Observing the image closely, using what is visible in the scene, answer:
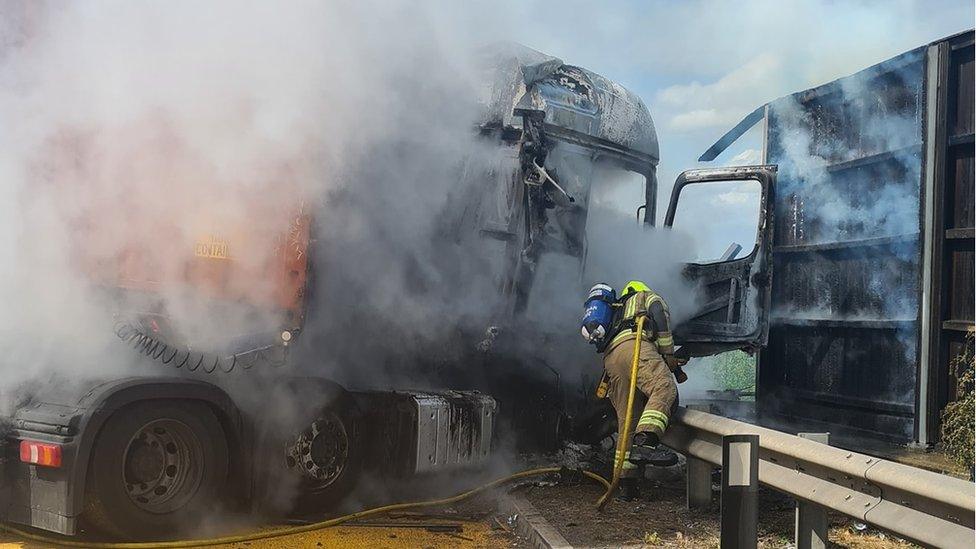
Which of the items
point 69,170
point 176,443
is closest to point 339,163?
point 69,170

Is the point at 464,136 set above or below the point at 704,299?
above

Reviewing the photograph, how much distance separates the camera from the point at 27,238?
4629 millimetres

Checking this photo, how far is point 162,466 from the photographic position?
437 centimetres

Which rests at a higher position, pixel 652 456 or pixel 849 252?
pixel 849 252

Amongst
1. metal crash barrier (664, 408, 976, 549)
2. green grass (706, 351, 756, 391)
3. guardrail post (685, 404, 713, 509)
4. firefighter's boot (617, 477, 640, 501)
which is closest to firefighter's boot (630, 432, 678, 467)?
firefighter's boot (617, 477, 640, 501)

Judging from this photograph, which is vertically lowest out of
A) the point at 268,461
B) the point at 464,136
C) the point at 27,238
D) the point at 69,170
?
the point at 268,461

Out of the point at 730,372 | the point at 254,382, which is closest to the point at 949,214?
the point at 730,372

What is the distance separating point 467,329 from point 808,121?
4299mm

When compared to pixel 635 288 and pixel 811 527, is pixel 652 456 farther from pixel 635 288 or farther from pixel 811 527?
pixel 811 527

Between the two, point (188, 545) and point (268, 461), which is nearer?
point (188, 545)

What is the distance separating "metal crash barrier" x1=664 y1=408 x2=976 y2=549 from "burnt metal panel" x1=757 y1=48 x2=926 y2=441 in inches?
132

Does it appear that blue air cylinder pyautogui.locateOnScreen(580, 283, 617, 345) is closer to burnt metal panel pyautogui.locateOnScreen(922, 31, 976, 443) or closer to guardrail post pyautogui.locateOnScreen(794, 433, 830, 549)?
guardrail post pyautogui.locateOnScreen(794, 433, 830, 549)

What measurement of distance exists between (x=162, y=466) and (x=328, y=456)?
1.06 m

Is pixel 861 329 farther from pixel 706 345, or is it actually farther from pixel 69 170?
pixel 69 170
